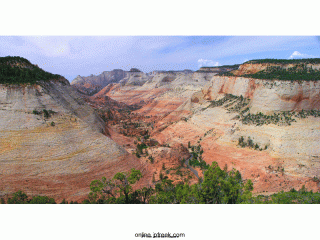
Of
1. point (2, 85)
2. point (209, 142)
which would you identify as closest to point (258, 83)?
point (209, 142)

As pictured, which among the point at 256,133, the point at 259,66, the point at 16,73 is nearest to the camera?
the point at 16,73

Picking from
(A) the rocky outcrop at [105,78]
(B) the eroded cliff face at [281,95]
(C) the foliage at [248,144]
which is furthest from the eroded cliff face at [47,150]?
(A) the rocky outcrop at [105,78]

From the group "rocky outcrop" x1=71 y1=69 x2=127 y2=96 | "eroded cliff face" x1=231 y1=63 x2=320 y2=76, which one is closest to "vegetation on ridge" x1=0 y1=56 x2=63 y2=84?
"eroded cliff face" x1=231 y1=63 x2=320 y2=76

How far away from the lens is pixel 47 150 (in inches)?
531

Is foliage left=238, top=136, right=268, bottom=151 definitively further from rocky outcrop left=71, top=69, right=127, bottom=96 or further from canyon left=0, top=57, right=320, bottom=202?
rocky outcrop left=71, top=69, right=127, bottom=96

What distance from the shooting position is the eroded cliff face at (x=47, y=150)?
40.8 ft

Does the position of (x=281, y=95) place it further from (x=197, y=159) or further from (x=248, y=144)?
(x=197, y=159)

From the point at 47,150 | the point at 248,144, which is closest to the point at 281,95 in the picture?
the point at 248,144

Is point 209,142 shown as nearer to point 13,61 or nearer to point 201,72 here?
point 13,61

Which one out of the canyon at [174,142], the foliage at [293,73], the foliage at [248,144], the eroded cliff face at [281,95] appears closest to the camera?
the canyon at [174,142]

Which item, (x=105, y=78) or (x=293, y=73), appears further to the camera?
(x=105, y=78)

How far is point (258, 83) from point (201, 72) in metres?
58.8

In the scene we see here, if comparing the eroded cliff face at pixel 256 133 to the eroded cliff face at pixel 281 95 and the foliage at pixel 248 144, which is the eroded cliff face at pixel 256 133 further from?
the foliage at pixel 248 144

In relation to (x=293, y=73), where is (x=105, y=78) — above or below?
above
